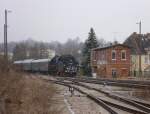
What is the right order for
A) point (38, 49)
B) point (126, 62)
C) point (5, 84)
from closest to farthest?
point (5, 84)
point (126, 62)
point (38, 49)

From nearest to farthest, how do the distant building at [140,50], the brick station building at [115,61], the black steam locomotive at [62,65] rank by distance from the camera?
the black steam locomotive at [62,65]
the brick station building at [115,61]
the distant building at [140,50]

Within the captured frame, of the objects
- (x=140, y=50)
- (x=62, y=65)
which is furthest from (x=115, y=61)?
(x=140, y=50)

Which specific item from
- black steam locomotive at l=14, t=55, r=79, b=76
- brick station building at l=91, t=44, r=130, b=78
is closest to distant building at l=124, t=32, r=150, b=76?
brick station building at l=91, t=44, r=130, b=78

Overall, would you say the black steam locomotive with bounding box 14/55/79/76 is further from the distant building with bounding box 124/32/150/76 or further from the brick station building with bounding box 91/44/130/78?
the distant building with bounding box 124/32/150/76

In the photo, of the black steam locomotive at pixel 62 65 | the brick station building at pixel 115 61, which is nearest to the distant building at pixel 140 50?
the brick station building at pixel 115 61

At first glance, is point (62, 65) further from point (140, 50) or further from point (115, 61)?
point (140, 50)

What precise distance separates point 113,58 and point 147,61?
54.6ft

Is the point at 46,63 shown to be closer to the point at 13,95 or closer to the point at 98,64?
the point at 98,64

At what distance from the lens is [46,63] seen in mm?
61656

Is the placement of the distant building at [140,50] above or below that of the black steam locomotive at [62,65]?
above

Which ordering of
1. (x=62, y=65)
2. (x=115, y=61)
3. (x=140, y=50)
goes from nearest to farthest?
1. (x=62, y=65)
2. (x=115, y=61)
3. (x=140, y=50)

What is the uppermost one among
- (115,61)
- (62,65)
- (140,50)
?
(140,50)

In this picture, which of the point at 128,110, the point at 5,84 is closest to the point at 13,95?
the point at 5,84

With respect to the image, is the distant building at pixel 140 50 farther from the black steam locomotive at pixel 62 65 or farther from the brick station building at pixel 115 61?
the black steam locomotive at pixel 62 65
